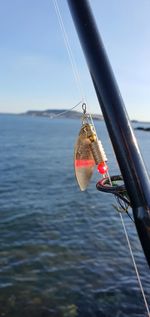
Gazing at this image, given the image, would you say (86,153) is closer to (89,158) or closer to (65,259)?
(89,158)

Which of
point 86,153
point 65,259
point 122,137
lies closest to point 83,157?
point 86,153

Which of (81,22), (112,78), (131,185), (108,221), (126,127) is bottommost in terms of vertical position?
(108,221)

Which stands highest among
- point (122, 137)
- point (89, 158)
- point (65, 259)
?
point (122, 137)

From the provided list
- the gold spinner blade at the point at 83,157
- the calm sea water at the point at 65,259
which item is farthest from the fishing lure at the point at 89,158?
the calm sea water at the point at 65,259

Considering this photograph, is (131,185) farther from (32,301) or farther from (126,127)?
(32,301)

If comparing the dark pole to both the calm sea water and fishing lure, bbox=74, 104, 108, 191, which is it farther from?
the calm sea water

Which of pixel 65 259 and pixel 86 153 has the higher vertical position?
pixel 86 153

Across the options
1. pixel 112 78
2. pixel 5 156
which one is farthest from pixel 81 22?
pixel 5 156
